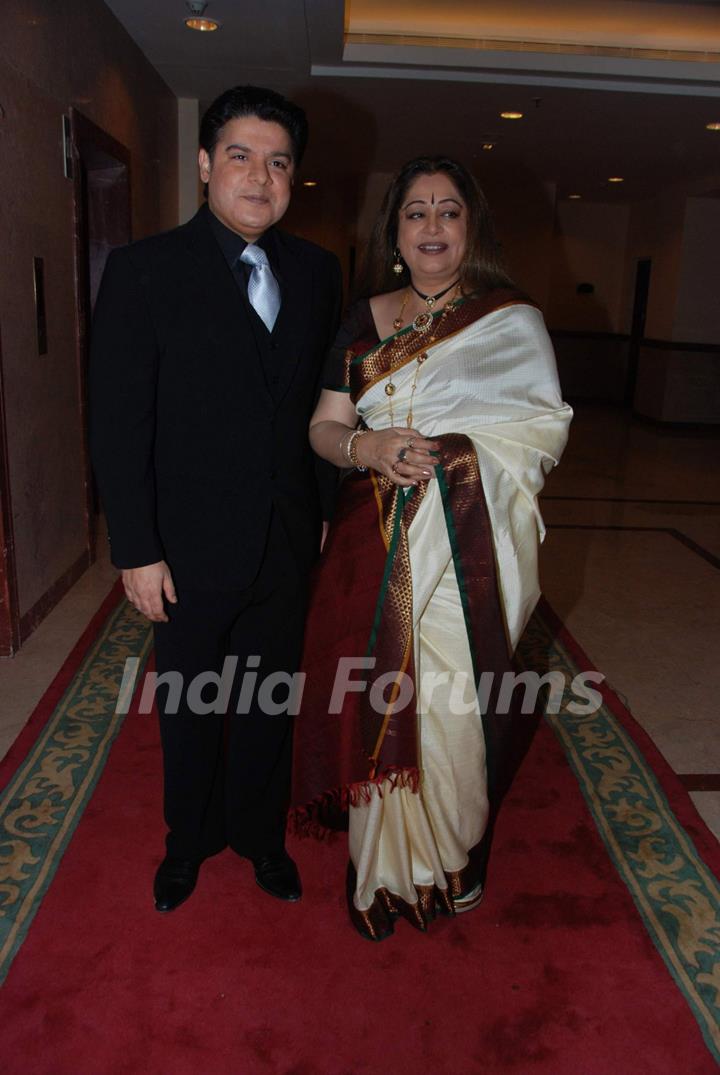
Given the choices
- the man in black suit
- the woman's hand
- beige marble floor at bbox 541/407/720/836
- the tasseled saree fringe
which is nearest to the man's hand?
the man in black suit

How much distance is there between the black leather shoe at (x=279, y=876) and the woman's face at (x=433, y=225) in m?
1.41

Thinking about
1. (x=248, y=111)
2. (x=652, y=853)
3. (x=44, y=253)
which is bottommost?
(x=652, y=853)

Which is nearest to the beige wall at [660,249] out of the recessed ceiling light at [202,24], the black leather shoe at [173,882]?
the recessed ceiling light at [202,24]

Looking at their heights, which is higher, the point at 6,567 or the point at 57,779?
the point at 6,567

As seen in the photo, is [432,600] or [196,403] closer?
[196,403]

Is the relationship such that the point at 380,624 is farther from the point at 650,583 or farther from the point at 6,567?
the point at 650,583

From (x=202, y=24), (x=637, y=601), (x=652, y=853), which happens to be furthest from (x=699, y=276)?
(x=652, y=853)

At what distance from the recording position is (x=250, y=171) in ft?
5.54

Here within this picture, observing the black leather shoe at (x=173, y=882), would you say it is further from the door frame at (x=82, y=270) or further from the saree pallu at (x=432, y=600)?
the door frame at (x=82, y=270)

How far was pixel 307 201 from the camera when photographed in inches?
507

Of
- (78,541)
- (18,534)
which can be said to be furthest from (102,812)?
(78,541)

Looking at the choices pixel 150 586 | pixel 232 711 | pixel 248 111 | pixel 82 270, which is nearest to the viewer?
pixel 248 111

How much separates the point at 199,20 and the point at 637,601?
3898mm

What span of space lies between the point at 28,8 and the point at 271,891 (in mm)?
3322
